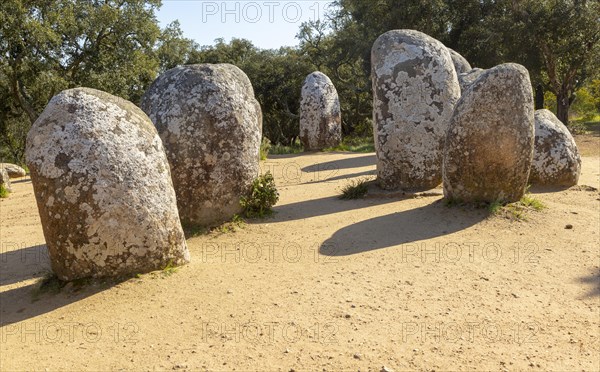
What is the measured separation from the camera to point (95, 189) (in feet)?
15.7

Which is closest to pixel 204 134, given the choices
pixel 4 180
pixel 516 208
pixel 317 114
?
pixel 516 208

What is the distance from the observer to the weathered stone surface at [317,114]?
18266mm

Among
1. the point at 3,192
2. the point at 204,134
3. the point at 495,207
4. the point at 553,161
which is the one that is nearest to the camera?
the point at 204,134

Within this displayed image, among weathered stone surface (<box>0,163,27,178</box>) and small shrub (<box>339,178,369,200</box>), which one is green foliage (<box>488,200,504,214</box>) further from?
weathered stone surface (<box>0,163,27,178</box>)

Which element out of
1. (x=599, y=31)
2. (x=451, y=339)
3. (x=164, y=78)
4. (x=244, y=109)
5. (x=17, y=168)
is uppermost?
(x=599, y=31)

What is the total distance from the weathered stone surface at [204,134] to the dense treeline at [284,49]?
396 inches

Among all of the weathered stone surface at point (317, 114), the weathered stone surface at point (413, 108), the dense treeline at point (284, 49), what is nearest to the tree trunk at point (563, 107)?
the dense treeline at point (284, 49)

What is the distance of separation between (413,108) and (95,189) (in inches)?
224

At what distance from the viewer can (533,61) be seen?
20.4 metres

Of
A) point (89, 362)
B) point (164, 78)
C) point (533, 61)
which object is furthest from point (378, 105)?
point (533, 61)

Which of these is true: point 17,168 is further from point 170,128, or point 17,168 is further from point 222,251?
point 222,251

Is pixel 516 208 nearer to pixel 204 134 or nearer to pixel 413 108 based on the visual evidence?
pixel 413 108

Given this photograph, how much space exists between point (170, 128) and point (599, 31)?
58.7 feet

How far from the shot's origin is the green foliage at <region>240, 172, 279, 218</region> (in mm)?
7340
